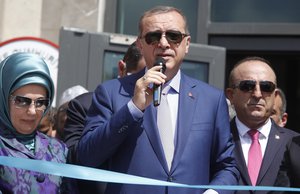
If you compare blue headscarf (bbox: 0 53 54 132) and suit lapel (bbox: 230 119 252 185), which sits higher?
blue headscarf (bbox: 0 53 54 132)

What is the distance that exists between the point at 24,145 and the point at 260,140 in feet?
5.22

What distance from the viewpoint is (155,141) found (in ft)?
13.0

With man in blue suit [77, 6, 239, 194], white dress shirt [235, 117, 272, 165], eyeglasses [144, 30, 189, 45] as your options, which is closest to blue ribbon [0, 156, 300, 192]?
man in blue suit [77, 6, 239, 194]

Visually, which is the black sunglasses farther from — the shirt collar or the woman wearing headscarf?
the woman wearing headscarf

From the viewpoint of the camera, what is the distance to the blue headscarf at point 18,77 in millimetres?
3908

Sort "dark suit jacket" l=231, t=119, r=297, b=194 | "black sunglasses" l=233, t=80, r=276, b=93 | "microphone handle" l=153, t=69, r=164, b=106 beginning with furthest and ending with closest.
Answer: "black sunglasses" l=233, t=80, r=276, b=93, "dark suit jacket" l=231, t=119, r=297, b=194, "microphone handle" l=153, t=69, r=164, b=106

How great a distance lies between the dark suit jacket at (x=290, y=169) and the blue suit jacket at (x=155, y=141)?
41 cm

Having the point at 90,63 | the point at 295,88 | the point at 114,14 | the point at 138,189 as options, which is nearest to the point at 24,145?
the point at 138,189

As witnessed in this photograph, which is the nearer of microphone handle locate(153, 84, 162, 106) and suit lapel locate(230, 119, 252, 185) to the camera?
microphone handle locate(153, 84, 162, 106)

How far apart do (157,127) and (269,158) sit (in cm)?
97

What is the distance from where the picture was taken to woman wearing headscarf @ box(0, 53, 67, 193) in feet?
12.8

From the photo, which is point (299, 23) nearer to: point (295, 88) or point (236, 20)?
point (236, 20)

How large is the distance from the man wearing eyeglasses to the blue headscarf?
4.42 ft

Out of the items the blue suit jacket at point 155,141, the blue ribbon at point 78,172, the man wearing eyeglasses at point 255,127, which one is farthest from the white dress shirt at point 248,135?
the blue ribbon at point 78,172
